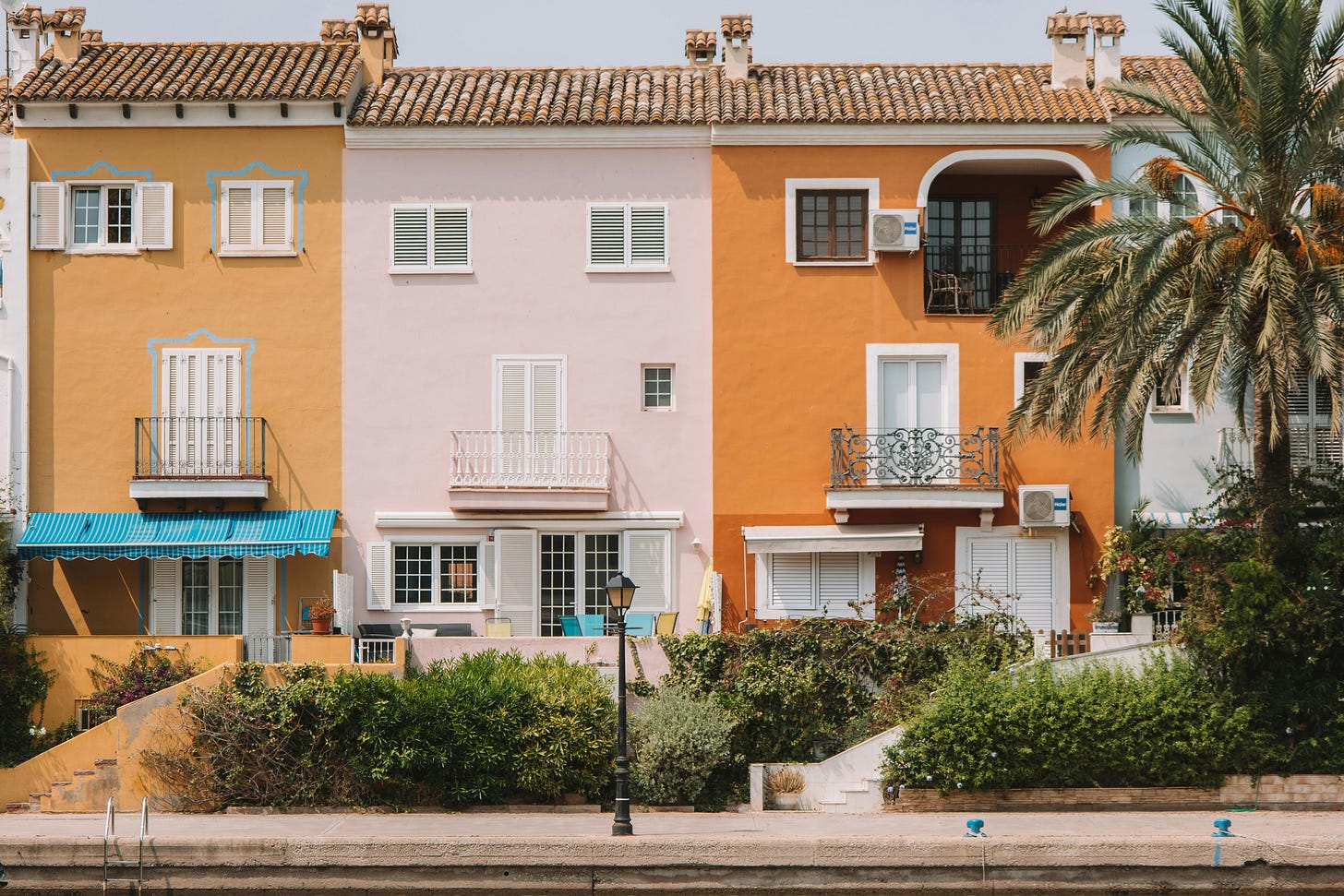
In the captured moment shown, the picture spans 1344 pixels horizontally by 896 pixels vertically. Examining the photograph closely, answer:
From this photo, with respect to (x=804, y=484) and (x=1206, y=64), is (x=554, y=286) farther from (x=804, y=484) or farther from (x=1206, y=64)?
(x=1206, y=64)

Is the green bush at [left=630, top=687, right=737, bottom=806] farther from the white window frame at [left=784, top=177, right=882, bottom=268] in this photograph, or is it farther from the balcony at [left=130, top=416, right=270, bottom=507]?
the white window frame at [left=784, top=177, right=882, bottom=268]

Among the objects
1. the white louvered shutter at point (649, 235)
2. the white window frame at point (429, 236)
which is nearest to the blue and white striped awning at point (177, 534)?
the white window frame at point (429, 236)

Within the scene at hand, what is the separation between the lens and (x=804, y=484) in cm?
2792

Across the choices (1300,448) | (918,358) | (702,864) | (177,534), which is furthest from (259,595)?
(1300,448)

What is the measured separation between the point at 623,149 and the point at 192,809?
13.4 m

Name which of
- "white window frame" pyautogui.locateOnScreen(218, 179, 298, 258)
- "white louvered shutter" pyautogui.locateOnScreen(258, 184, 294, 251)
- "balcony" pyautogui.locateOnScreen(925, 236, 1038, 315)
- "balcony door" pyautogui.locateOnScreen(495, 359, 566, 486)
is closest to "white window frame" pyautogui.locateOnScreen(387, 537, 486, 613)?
"balcony door" pyautogui.locateOnScreen(495, 359, 566, 486)

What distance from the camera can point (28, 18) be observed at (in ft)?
95.2

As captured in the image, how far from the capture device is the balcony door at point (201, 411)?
91.0 feet

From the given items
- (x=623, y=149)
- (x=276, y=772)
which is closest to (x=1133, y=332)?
(x=623, y=149)

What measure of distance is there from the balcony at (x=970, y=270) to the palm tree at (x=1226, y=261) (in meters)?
4.35

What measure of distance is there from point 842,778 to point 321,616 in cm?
923

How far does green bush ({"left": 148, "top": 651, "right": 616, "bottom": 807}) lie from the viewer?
2341 cm

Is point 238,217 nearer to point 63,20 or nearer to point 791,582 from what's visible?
point 63,20

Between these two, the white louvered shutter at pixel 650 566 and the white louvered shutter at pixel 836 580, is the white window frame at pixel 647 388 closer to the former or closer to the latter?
the white louvered shutter at pixel 650 566
